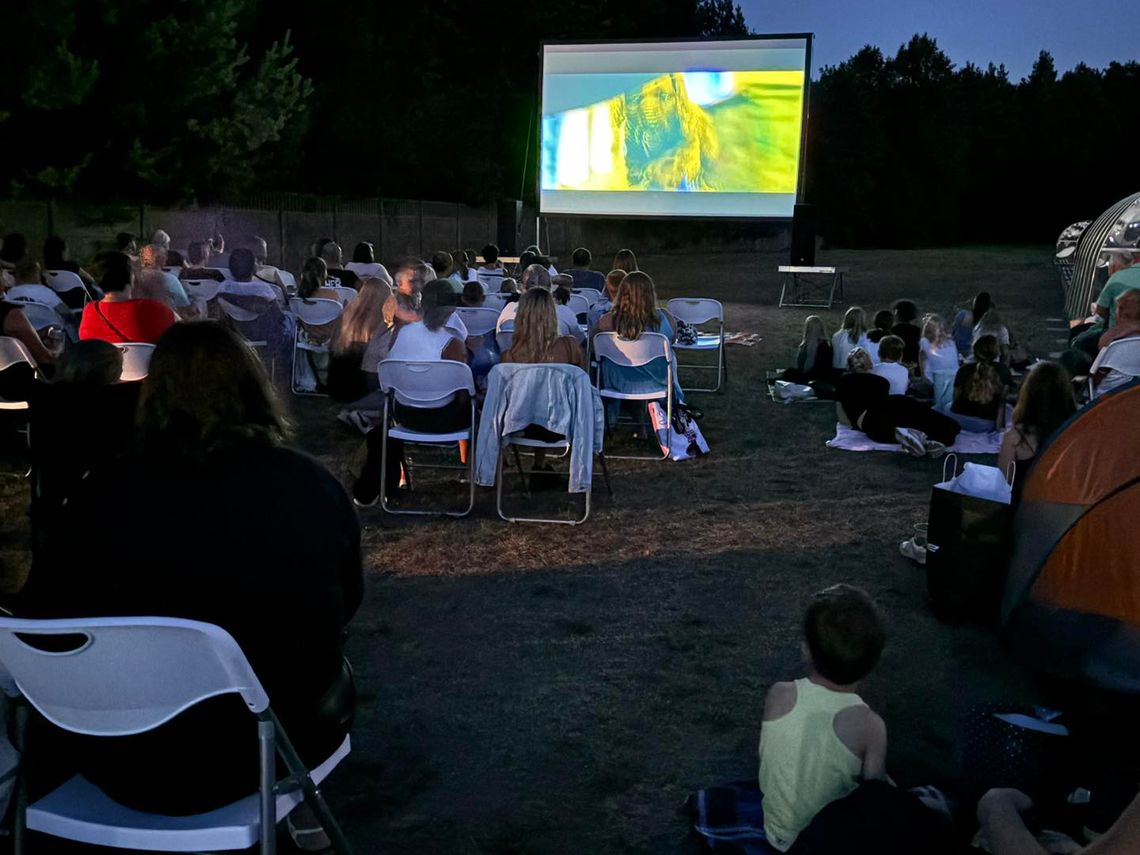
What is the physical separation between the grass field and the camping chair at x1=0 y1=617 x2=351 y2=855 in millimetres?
817

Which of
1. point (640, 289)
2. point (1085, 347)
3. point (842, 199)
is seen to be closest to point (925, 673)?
point (640, 289)

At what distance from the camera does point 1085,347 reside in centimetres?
786

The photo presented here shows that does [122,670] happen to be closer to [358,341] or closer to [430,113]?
[358,341]

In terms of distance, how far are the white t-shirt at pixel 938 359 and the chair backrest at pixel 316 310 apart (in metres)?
4.51

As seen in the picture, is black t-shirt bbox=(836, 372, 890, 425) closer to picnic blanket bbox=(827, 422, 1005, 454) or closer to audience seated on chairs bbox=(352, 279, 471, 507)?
picnic blanket bbox=(827, 422, 1005, 454)

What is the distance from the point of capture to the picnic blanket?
7004mm

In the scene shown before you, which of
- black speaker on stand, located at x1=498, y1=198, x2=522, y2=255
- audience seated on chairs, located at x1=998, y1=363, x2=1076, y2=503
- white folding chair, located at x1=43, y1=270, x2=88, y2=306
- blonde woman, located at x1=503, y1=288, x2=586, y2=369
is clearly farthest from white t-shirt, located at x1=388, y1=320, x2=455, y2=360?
black speaker on stand, located at x1=498, y1=198, x2=522, y2=255

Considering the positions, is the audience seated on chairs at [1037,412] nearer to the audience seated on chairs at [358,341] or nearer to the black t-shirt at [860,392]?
the black t-shirt at [860,392]

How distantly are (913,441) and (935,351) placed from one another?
5.33 feet

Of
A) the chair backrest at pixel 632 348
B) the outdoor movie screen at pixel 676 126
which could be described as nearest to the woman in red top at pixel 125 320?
the chair backrest at pixel 632 348

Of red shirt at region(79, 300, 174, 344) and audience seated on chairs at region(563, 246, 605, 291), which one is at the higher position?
audience seated on chairs at region(563, 246, 605, 291)

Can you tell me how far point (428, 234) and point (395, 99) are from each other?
17.5 ft

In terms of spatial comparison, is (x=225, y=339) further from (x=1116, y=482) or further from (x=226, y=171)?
(x=226, y=171)

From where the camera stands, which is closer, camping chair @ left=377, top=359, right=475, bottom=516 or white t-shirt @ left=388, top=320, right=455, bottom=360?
camping chair @ left=377, top=359, right=475, bottom=516
